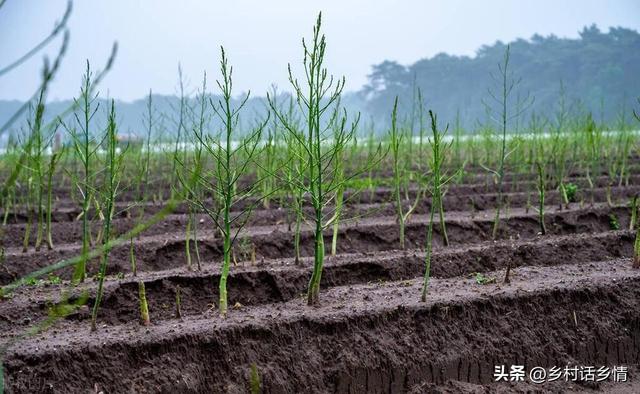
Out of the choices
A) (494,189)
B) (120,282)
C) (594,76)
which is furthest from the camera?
(594,76)

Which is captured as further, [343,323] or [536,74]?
[536,74]

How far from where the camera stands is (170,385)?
9.12 ft

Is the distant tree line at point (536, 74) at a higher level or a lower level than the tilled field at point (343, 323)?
higher

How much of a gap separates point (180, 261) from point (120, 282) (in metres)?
1.29

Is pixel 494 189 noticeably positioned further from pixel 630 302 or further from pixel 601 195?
pixel 630 302

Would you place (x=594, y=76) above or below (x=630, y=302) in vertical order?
above

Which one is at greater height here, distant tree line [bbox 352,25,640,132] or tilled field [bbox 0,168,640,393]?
distant tree line [bbox 352,25,640,132]

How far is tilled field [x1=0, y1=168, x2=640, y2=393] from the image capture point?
Answer: 2842mm

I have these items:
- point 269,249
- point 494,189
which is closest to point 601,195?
point 494,189

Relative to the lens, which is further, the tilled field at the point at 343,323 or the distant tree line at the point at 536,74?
the distant tree line at the point at 536,74

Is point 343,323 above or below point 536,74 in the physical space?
below

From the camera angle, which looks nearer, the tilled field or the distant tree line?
the tilled field

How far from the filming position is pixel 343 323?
3.18 meters

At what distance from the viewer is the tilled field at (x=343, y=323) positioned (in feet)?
9.32
